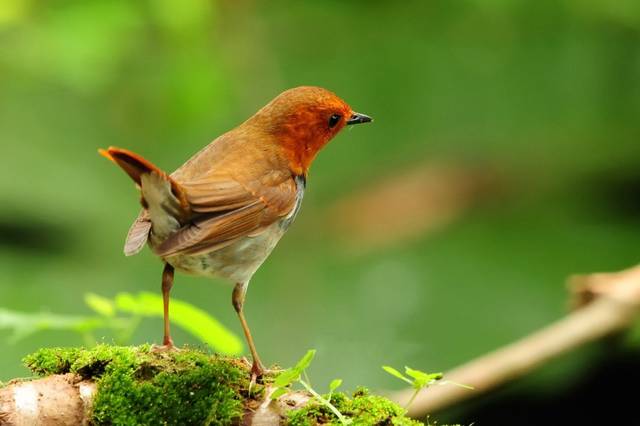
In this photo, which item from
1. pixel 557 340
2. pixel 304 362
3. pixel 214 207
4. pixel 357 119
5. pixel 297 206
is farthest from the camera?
pixel 557 340

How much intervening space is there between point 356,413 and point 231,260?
77 cm

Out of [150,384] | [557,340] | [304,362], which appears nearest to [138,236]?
[150,384]

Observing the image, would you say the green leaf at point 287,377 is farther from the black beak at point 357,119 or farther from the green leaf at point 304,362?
the black beak at point 357,119

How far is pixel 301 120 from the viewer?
366 cm

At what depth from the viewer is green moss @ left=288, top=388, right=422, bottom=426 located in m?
2.62

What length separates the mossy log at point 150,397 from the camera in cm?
259

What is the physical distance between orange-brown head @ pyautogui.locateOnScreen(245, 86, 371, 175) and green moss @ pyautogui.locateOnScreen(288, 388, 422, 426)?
114 centimetres

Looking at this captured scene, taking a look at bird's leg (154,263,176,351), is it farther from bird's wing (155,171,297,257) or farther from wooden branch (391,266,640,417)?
wooden branch (391,266,640,417)

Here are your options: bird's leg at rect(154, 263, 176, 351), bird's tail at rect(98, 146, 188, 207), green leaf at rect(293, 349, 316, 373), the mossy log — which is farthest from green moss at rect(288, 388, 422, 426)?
bird's tail at rect(98, 146, 188, 207)

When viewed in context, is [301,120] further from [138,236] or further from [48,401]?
[48,401]

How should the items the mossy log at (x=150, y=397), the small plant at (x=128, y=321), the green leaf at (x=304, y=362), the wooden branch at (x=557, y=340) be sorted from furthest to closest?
1. the wooden branch at (x=557, y=340)
2. the small plant at (x=128, y=321)
3. the mossy log at (x=150, y=397)
4. the green leaf at (x=304, y=362)

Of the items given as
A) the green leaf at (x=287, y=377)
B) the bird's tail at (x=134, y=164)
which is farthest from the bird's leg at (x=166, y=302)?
the green leaf at (x=287, y=377)

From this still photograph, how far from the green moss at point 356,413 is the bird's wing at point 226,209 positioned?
1.98 feet

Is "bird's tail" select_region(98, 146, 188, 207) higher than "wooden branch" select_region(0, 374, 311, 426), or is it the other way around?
"bird's tail" select_region(98, 146, 188, 207)
